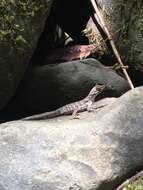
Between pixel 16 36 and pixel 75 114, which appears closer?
pixel 16 36

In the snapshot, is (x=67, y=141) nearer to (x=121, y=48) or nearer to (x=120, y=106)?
(x=120, y=106)

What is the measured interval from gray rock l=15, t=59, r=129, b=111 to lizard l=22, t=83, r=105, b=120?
0.12 meters

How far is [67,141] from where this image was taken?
380 cm

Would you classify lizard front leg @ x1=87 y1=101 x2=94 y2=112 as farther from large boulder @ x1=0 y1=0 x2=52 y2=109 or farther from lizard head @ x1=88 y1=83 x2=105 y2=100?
large boulder @ x1=0 y1=0 x2=52 y2=109

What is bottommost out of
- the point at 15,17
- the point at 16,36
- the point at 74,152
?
the point at 74,152

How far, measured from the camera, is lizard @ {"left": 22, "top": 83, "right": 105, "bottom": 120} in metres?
4.85

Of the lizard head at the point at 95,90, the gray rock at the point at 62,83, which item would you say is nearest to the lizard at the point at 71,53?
the gray rock at the point at 62,83

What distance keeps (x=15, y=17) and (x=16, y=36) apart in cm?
18

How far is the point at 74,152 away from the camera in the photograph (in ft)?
12.2

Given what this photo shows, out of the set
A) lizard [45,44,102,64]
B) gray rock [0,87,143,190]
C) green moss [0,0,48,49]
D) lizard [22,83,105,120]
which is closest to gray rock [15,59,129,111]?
lizard [22,83,105,120]

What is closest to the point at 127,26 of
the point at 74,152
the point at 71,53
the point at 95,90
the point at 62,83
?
the point at 71,53

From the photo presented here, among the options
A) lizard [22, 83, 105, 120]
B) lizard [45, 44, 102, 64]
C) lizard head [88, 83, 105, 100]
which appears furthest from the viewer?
lizard [45, 44, 102, 64]

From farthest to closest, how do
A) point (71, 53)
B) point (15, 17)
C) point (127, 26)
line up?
point (71, 53), point (127, 26), point (15, 17)

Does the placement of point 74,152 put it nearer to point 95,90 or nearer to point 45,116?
point 45,116
